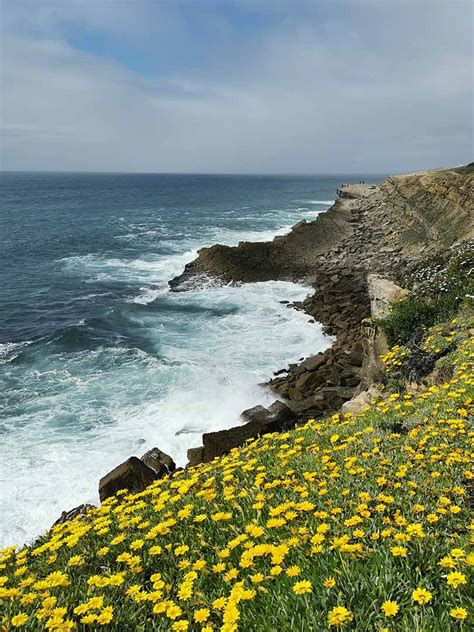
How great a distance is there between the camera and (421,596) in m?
2.47

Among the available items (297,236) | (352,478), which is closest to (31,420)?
(352,478)

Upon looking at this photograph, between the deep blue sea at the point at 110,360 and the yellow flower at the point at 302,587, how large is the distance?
9.76 metres

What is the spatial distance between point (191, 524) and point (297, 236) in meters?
36.4

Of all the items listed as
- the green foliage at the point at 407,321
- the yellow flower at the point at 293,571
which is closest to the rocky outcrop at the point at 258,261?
the green foliage at the point at 407,321

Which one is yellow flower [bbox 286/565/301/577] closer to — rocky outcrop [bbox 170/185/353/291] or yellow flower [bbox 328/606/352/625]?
yellow flower [bbox 328/606/352/625]

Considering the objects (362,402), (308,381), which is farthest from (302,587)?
(308,381)

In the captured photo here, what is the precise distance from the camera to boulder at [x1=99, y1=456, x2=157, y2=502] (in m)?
9.77

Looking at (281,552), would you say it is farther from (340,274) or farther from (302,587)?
(340,274)

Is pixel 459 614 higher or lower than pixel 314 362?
higher

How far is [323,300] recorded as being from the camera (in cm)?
2777

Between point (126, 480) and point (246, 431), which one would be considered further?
point (246, 431)

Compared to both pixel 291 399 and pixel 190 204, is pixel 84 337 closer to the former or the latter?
pixel 291 399

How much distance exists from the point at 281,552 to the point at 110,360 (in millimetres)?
19035

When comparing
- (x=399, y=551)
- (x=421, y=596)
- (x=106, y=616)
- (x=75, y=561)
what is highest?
(x=421, y=596)
